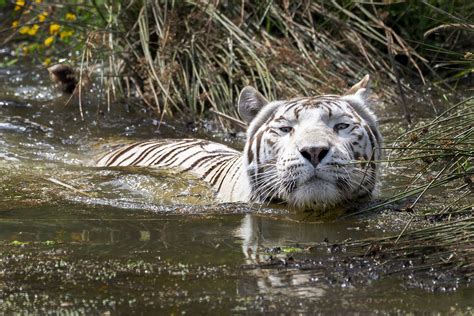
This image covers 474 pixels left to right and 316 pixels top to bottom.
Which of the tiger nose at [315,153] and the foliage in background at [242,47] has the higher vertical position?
the foliage in background at [242,47]

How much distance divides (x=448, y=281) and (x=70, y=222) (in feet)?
6.76

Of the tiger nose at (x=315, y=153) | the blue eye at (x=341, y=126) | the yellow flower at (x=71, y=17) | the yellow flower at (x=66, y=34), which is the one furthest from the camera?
the yellow flower at (x=66, y=34)

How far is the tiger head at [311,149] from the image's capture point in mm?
4773

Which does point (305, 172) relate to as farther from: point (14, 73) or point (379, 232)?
point (14, 73)

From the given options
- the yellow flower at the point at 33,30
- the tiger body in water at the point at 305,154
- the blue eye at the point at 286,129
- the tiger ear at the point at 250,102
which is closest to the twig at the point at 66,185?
the tiger body in water at the point at 305,154

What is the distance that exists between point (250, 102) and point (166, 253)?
1.72 meters

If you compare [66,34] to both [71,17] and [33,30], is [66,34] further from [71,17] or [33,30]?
[33,30]

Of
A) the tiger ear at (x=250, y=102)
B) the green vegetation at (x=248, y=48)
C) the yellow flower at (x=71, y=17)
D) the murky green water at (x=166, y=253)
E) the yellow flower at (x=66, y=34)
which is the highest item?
the yellow flower at (x=71, y=17)

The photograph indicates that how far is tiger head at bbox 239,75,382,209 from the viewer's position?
15.7ft

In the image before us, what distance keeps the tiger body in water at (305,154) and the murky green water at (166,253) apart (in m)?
0.13

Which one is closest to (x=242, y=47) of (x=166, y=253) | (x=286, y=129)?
(x=286, y=129)

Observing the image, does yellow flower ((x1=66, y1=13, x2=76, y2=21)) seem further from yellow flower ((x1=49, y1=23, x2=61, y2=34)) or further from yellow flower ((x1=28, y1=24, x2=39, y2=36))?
yellow flower ((x1=28, y1=24, x2=39, y2=36))

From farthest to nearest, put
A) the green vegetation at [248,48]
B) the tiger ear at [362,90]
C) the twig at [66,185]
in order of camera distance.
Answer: the green vegetation at [248,48]
the twig at [66,185]
the tiger ear at [362,90]

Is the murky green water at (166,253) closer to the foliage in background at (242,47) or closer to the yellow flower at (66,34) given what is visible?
the foliage in background at (242,47)
